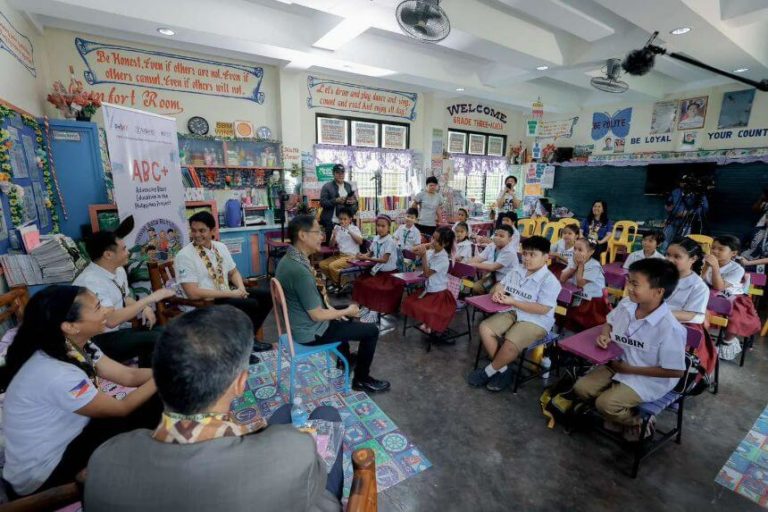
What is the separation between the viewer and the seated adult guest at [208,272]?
2951 mm

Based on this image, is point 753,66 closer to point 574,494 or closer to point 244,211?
point 574,494

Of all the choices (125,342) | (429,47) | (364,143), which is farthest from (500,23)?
(125,342)

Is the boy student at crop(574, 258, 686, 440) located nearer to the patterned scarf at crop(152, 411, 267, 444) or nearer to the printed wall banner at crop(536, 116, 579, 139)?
the patterned scarf at crop(152, 411, 267, 444)

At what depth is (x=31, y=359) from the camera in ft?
4.16

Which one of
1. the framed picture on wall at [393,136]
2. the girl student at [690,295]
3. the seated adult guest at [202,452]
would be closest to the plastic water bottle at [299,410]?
the seated adult guest at [202,452]

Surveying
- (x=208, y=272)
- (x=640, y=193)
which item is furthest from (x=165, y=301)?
(x=640, y=193)

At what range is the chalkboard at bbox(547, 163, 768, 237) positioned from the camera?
20.9ft

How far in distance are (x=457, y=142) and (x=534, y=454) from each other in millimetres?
7897

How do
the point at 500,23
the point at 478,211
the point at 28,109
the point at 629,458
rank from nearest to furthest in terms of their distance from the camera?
the point at 629,458 → the point at 28,109 → the point at 500,23 → the point at 478,211

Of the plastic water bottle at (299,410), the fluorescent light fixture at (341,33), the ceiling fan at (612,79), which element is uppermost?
the fluorescent light fixture at (341,33)

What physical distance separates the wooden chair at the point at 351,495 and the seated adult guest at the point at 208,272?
2.01m

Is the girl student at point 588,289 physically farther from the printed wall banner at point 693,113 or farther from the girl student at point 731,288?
the printed wall banner at point 693,113

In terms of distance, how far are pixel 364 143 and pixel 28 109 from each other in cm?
505

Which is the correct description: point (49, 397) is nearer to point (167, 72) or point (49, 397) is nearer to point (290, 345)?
point (290, 345)
